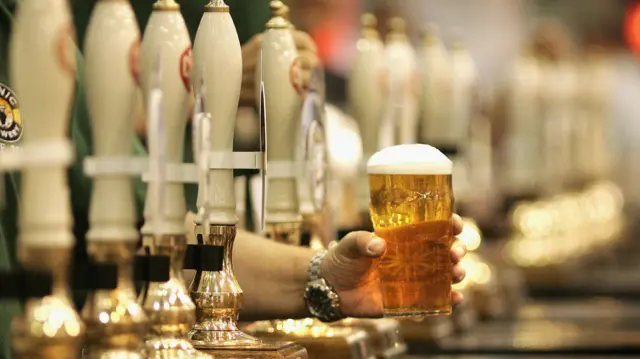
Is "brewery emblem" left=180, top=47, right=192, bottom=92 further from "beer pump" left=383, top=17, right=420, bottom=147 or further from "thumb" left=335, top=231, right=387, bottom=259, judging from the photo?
"beer pump" left=383, top=17, right=420, bottom=147

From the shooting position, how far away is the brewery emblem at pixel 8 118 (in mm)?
→ 2105

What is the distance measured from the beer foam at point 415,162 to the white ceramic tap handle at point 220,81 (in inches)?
9.6

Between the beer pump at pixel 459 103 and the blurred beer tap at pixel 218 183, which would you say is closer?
the blurred beer tap at pixel 218 183

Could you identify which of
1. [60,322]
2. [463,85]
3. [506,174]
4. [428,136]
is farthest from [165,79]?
[506,174]

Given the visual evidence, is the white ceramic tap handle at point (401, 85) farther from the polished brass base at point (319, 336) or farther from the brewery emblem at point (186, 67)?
the brewery emblem at point (186, 67)

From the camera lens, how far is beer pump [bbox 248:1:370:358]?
6.64 feet

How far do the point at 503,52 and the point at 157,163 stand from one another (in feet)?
39.9

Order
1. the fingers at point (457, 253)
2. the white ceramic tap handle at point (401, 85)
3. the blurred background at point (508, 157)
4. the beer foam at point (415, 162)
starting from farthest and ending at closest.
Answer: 1. the blurred background at point (508, 157)
2. the white ceramic tap handle at point (401, 85)
3. the fingers at point (457, 253)
4. the beer foam at point (415, 162)

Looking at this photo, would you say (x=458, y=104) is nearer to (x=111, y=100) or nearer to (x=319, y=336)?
(x=319, y=336)

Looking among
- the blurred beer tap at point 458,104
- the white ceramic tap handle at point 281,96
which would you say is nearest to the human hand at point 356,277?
the white ceramic tap handle at point 281,96

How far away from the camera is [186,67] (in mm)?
1552

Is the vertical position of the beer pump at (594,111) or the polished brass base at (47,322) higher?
the beer pump at (594,111)

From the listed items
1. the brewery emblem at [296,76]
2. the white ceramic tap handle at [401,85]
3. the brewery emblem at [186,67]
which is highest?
the white ceramic tap handle at [401,85]

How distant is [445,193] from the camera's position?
1.90 metres
